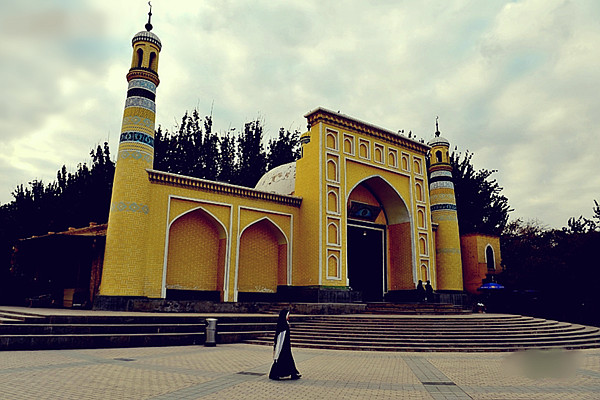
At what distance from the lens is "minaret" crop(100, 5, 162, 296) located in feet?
41.1

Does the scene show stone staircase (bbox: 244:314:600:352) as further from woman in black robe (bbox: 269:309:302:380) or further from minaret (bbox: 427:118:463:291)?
minaret (bbox: 427:118:463:291)

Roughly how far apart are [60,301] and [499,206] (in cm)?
2620

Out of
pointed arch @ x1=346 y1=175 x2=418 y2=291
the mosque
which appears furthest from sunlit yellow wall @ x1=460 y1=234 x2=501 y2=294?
pointed arch @ x1=346 y1=175 x2=418 y2=291

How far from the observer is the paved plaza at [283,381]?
4789 mm

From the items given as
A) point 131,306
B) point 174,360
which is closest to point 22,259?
point 131,306

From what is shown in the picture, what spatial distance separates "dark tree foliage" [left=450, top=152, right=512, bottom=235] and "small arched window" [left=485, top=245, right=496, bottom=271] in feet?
18.0

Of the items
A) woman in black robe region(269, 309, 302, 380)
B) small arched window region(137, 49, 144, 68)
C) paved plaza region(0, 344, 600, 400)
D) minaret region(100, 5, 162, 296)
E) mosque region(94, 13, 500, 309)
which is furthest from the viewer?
small arched window region(137, 49, 144, 68)

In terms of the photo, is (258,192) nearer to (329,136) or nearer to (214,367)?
(329,136)

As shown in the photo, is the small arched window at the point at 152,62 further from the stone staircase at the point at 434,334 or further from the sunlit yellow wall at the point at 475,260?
the sunlit yellow wall at the point at 475,260

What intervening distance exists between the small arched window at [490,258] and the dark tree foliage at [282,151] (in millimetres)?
12707

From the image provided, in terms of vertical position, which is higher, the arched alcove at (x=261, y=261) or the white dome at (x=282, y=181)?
the white dome at (x=282, y=181)

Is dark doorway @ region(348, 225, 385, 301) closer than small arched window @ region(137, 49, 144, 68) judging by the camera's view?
No

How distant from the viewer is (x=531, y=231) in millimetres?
28781

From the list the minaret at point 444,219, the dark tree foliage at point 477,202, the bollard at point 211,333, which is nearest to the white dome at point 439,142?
the minaret at point 444,219
